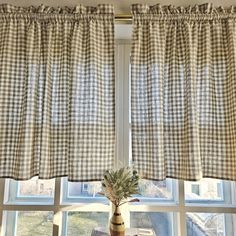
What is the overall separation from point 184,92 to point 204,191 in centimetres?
65

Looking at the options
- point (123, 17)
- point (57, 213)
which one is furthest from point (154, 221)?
point (123, 17)

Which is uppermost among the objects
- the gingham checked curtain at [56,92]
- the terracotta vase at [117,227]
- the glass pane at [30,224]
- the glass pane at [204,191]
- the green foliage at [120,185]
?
the gingham checked curtain at [56,92]

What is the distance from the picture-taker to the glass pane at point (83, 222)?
1.39m

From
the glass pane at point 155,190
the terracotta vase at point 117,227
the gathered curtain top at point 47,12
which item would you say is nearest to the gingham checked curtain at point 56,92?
the gathered curtain top at point 47,12

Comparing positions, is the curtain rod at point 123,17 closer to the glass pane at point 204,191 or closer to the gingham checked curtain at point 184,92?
the gingham checked curtain at point 184,92

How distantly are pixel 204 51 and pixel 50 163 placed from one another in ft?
3.40


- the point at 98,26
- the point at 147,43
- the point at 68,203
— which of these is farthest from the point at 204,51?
the point at 68,203

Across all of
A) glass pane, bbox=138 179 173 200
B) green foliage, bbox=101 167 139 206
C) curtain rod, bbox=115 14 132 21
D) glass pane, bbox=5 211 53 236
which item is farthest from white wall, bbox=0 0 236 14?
glass pane, bbox=5 211 53 236

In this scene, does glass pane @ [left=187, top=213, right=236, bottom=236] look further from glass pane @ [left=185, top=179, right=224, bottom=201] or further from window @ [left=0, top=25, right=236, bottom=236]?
glass pane @ [left=185, top=179, right=224, bottom=201]

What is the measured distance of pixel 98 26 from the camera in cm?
129

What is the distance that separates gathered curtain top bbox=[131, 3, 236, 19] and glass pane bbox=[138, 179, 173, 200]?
3.27 ft

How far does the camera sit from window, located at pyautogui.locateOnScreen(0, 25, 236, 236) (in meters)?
1.34

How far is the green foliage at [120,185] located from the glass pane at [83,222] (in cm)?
36

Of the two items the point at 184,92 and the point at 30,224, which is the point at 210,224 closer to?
the point at 184,92
